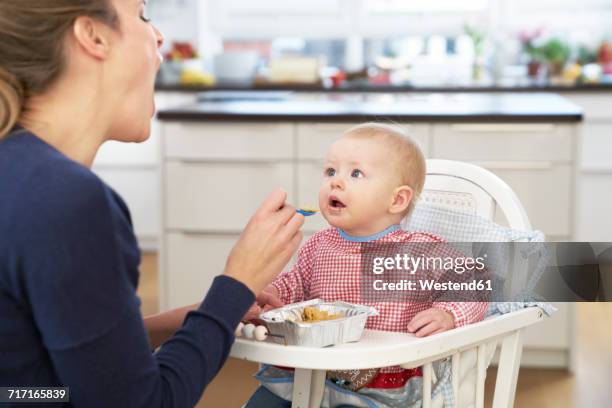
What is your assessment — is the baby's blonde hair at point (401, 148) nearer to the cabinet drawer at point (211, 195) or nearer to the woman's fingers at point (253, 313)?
the woman's fingers at point (253, 313)

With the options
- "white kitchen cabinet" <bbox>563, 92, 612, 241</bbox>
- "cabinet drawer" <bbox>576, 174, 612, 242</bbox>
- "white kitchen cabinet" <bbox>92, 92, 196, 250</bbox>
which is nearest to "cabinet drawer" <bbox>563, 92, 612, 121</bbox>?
"white kitchen cabinet" <bbox>563, 92, 612, 241</bbox>

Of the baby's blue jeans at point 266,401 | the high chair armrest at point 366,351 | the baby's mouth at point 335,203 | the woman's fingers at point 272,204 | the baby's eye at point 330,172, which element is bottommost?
the baby's blue jeans at point 266,401

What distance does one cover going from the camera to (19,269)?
1016mm

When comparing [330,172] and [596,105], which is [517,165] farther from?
[596,105]

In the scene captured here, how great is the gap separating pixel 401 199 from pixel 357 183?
0.10m

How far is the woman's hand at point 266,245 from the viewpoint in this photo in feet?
4.06

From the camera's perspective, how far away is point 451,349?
1425 mm

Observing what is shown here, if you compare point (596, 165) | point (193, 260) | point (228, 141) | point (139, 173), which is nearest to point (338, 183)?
point (228, 141)

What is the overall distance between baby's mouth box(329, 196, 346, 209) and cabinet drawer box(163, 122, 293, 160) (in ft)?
5.84

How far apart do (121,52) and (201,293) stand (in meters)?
2.51

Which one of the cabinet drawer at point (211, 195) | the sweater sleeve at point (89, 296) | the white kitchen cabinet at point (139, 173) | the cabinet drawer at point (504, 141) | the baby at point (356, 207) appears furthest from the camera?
the white kitchen cabinet at point (139, 173)

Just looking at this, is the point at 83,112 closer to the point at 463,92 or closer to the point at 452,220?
the point at 452,220

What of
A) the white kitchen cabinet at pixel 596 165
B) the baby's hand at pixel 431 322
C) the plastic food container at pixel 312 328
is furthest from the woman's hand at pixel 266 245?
the white kitchen cabinet at pixel 596 165

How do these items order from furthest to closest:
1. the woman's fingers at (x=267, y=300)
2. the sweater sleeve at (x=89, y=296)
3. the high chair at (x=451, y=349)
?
the woman's fingers at (x=267, y=300), the high chair at (x=451, y=349), the sweater sleeve at (x=89, y=296)
